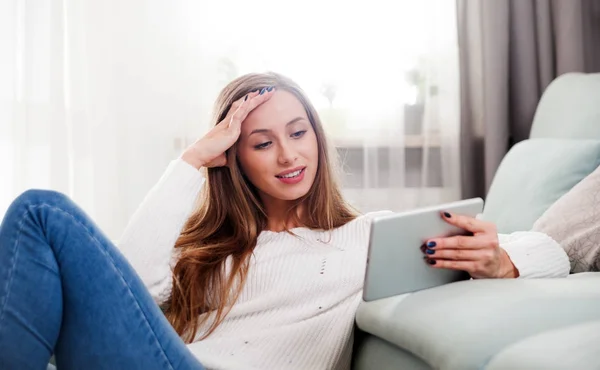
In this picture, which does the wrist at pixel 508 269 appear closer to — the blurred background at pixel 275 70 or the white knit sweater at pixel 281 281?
the white knit sweater at pixel 281 281

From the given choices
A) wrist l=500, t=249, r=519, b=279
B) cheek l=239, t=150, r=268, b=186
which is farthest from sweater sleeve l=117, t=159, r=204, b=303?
wrist l=500, t=249, r=519, b=279

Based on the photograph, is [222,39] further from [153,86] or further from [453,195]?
[453,195]

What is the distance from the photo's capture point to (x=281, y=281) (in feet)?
4.95

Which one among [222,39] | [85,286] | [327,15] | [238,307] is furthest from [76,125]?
[85,286]

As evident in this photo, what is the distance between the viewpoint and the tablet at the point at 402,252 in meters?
1.18

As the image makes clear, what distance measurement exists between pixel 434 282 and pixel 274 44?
191 cm

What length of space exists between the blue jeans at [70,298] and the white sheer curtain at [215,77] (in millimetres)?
1867

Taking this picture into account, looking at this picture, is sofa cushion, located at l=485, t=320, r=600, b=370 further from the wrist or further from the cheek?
the cheek

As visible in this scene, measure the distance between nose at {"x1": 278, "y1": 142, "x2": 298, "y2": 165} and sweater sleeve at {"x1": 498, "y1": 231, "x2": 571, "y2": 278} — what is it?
0.47m

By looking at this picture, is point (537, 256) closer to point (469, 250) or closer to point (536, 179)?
point (469, 250)

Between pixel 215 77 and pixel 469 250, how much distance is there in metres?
1.94

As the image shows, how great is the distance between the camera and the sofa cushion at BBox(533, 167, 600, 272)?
154 cm

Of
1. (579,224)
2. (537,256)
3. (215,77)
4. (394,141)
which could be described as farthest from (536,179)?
(215,77)

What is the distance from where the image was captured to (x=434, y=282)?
128 centimetres
